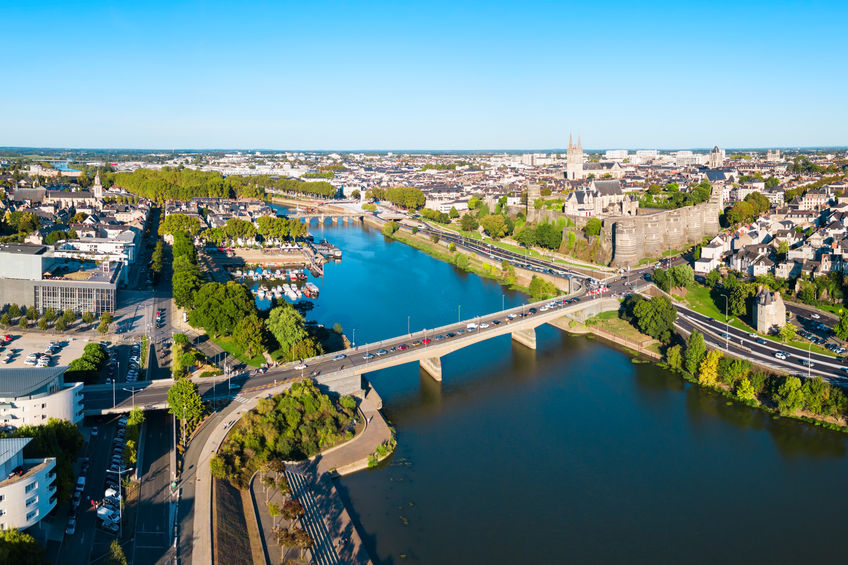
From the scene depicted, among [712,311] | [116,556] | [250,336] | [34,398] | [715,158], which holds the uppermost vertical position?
[715,158]

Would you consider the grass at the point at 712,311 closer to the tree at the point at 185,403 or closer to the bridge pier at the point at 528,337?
the bridge pier at the point at 528,337

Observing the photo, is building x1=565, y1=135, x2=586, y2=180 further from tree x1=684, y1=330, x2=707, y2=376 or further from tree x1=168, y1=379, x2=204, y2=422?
tree x1=168, y1=379, x2=204, y2=422

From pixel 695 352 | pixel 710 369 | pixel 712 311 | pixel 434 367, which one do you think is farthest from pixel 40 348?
pixel 712 311

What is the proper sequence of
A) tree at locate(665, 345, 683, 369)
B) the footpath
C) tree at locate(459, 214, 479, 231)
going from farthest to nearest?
tree at locate(459, 214, 479, 231)
tree at locate(665, 345, 683, 369)
the footpath

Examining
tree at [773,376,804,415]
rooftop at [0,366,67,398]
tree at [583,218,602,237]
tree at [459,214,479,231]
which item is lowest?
tree at [773,376,804,415]

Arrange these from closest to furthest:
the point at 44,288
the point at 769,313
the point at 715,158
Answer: the point at 769,313 < the point at 44,288 < the point at 715,158

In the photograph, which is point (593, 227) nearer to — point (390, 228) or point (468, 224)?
point (468, 224)

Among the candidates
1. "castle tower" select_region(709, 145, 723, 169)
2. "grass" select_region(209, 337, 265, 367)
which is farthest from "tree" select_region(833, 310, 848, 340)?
"castle tower" select_region(709, 145, 723, 169)

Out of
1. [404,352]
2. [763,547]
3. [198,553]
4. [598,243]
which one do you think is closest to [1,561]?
[198,553]
